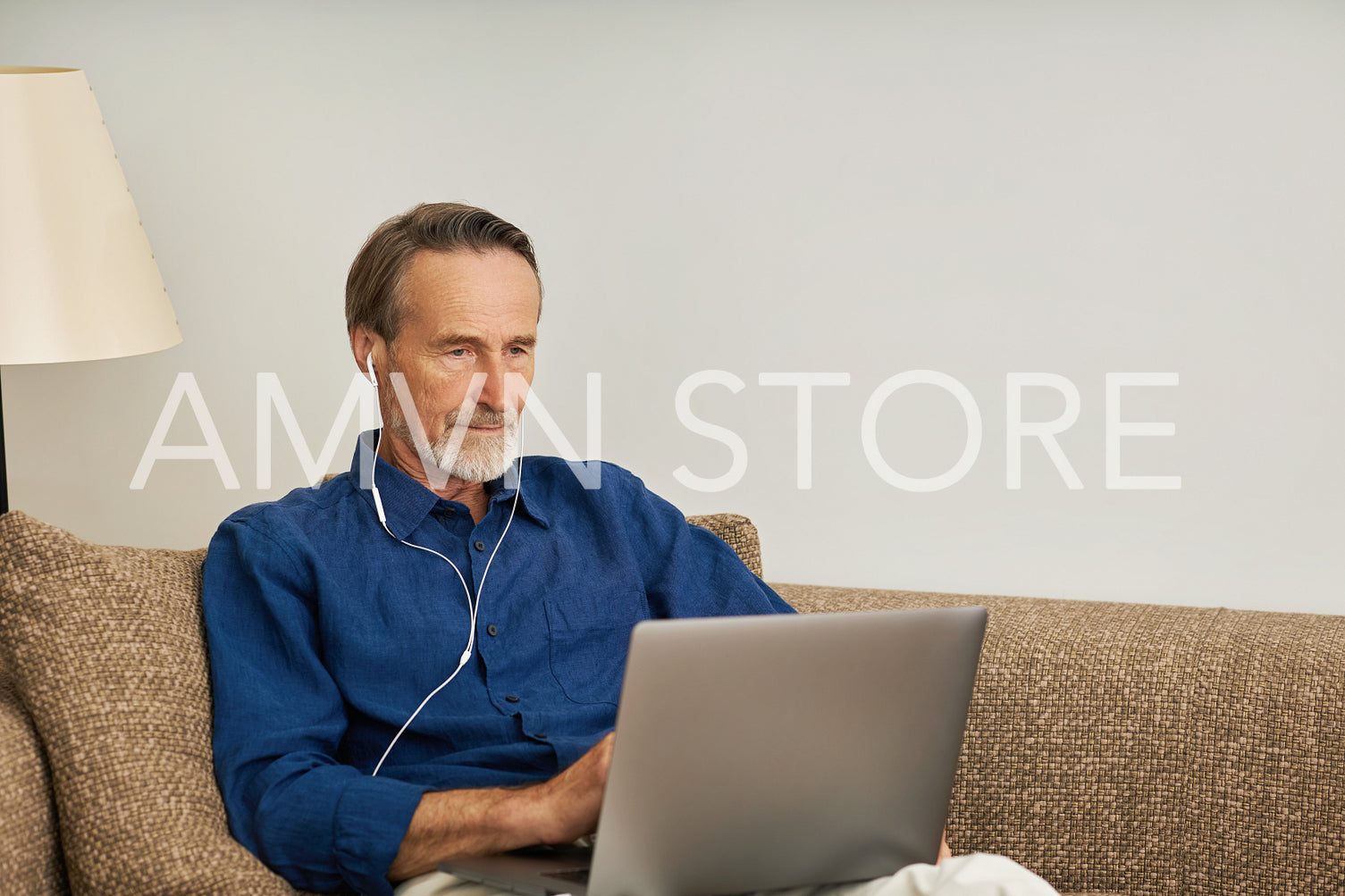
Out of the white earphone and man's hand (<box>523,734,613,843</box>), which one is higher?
the white earphone

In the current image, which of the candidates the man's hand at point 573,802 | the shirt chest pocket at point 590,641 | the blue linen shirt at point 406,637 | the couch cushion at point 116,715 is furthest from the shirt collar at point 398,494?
the man's hand at point 573,802

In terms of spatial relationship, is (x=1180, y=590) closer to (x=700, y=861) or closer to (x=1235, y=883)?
(x=1235, y=883)

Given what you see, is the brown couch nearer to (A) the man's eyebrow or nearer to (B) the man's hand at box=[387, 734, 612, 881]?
(B) the man's hand at box=[387, 734, 612, 881]

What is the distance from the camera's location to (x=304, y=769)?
121cm

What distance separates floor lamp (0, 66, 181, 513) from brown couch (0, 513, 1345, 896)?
1.56ft

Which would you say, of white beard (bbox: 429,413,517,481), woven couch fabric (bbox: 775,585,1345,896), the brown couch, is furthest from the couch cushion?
woven couch fabric (bbox: 775,585,1345,896)

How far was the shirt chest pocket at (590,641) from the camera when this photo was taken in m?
1.44

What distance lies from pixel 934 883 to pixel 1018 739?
46cm

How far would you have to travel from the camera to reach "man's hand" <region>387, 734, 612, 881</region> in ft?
3.77

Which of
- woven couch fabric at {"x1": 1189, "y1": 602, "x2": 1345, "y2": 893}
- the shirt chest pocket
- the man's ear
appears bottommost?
woven couch fabric at {"x1": 1189, "y1": 602, "x2": 1345, "y2": 893}

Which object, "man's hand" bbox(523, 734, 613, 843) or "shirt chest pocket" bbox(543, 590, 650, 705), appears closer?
"man's hand" bbox(523, 734, 613, 843)

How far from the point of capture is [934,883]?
1093 mm

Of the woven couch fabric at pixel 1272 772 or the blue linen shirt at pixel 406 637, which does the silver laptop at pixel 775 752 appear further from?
the woven couch fabric at pixel 1272 772

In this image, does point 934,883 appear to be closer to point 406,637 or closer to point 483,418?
point 406,637
